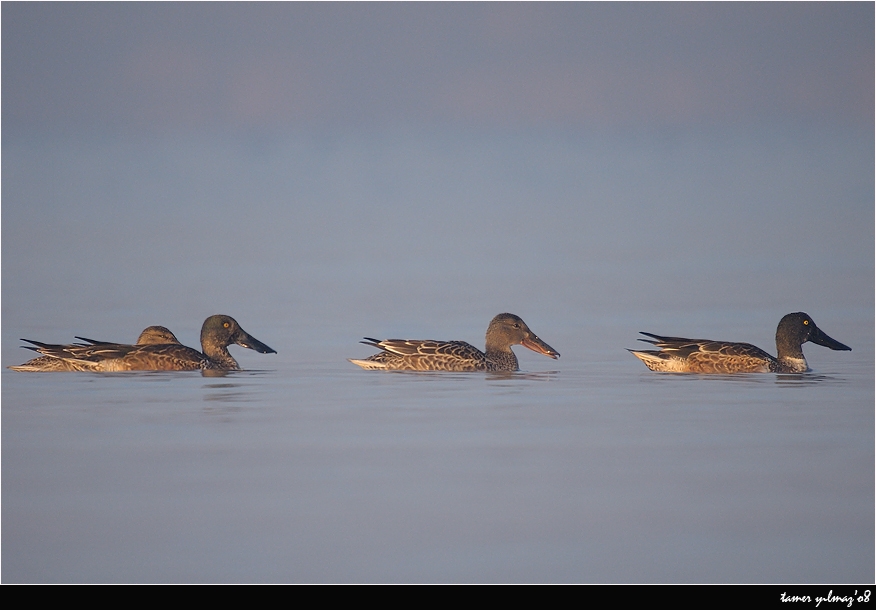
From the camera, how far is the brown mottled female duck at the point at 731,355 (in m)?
11.9

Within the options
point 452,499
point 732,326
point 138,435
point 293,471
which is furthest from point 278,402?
point 732,326

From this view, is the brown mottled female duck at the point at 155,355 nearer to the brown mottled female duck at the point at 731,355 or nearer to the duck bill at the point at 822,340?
the brown mottled female duck at the point at 731,355

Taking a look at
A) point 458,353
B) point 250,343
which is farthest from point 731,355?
→ point 250,343

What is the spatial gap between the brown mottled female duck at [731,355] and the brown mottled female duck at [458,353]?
0.94 meters

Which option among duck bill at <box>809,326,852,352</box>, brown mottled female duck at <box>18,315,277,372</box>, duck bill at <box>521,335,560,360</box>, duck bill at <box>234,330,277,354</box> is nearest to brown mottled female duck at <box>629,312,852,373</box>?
duck bill at <box>809,326,852,352</box>

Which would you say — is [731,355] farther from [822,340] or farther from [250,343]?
[250,343]

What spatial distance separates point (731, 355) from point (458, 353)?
228cm

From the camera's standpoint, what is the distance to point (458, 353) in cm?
1214

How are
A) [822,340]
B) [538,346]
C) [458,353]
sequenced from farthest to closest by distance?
[538,346], [822,340], [458,353]

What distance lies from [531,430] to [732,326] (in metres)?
7.17

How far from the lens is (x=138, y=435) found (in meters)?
8.59

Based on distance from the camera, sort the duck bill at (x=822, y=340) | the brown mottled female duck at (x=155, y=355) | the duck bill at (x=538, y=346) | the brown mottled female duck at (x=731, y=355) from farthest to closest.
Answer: the duck bill at (x=538, y=346)
the duck bill at (x=822, y=340)
the brown mottled female duck at (x=731, y=355)
the brown mottled female duck at (x=155, y=355)

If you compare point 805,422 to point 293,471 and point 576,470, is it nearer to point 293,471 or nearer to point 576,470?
point 576,470

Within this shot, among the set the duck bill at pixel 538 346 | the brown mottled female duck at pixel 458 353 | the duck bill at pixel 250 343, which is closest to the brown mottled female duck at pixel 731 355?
the duck bill at pixel 538 346
